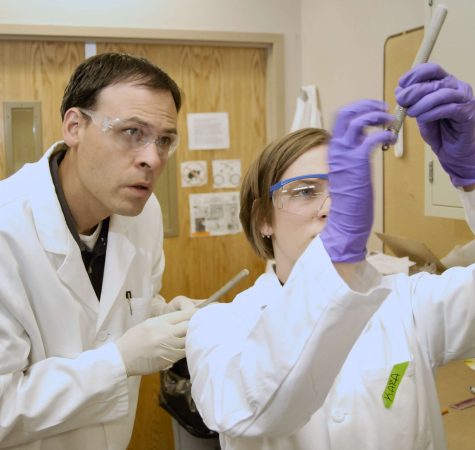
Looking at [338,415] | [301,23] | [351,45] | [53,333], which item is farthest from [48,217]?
[301,23]

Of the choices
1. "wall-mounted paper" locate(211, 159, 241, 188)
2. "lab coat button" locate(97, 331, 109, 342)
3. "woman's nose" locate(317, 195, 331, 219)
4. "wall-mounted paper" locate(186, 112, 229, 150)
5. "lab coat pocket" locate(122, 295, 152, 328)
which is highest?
"wall-mounted paper" locate(186, 112, 229, 150)

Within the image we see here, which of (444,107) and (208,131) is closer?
(444,107)

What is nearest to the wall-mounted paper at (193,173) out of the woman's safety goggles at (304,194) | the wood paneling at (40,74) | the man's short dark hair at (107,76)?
the wood paneling at (40,74)

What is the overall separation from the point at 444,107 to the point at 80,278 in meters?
1.07

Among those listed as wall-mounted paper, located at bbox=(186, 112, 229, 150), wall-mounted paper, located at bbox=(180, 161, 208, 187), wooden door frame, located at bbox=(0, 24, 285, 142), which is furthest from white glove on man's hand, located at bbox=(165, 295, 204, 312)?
wooden door frame, located at bbox=(0, 24, 285, 142)

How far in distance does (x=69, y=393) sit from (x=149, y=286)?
1.72 feet

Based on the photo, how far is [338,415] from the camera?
1.01m

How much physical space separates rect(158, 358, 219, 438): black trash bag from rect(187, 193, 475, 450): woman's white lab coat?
1.13 meters

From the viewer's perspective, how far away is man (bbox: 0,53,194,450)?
1.32 meters

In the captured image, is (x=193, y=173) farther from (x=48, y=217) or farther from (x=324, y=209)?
(x=324, y=209)

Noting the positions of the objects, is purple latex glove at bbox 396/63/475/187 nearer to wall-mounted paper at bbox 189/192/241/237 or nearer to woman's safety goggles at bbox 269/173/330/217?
woman's safety goggles at bbox 269/173/330/217

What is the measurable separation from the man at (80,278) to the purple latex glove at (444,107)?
0.72m

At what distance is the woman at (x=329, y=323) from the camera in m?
0.75

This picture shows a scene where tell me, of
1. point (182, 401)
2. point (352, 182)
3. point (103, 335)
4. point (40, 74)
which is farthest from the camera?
point (40, 74)
